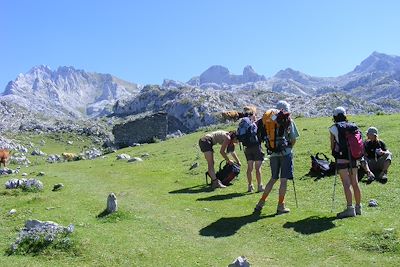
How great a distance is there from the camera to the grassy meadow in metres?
13.7

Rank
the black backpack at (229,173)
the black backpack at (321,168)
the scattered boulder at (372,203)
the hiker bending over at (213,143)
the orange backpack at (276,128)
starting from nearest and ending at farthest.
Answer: the orange backpack at (276,128) < the scattered boulder at (372,203) < the hiker bending over at (213,143) < the black backpack at (321,168) < the black backpack at (229,173)

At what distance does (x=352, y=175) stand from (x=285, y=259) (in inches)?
178

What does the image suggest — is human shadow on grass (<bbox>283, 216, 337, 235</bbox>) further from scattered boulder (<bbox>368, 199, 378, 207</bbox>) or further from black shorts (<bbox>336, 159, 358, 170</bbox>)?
scattered boulder (<bbox>368, 199, 378, 207</bbox>)

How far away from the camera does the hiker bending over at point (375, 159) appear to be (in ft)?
72.0

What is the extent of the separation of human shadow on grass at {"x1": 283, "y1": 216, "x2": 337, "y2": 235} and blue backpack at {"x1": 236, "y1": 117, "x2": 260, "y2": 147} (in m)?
5.75

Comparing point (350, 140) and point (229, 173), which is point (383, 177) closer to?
point (350, 140)

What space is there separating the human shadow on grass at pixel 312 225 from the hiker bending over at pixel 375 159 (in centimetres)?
631

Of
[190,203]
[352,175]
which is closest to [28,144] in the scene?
[190,203]

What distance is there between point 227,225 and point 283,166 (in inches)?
111

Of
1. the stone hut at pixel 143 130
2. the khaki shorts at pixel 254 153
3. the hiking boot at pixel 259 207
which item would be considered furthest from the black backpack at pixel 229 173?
the stone hut at pixel 143 130

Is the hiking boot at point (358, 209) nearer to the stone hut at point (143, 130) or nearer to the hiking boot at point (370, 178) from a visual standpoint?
the hiking boot at point (370, 178)

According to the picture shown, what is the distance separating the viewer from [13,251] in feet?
49.2

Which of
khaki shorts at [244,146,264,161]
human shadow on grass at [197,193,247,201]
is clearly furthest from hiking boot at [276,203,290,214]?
khaki shorts at [244,146,264,161]

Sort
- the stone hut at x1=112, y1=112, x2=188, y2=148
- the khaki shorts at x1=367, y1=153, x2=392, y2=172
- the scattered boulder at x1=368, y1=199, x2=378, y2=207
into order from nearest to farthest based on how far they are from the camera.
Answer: the scattered boulder at x1=368, y1=199, x2=378, y2=207 → the khaki shorts at x1=367, y1=153, x2=392, y2=172 → the stone hut at x1=112, y1=112, x2=188, y2=148
